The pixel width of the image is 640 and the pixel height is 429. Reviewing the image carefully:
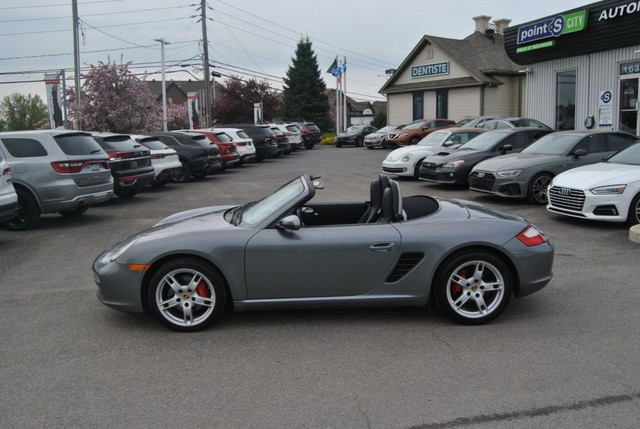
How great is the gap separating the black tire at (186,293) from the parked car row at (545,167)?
656cm

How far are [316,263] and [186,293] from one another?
3.64ft

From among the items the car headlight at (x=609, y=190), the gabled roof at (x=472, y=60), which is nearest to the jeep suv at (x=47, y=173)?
the car headlight at (x=609, y=190)

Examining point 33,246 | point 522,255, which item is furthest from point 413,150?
point 522,255

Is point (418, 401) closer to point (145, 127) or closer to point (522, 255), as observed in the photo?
point (522, 255)

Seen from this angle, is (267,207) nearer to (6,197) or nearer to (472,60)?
(6,197)

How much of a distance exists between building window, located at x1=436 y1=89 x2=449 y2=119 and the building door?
1910cm

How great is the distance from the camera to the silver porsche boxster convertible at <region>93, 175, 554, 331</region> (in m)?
4.93

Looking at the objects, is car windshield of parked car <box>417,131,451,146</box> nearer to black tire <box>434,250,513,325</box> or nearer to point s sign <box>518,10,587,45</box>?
point s sign <box>518,10,587,45</box>

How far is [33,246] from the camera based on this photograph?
9.13 metres

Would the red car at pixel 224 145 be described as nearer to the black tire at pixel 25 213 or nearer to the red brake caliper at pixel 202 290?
the black tire at pixel 25 213

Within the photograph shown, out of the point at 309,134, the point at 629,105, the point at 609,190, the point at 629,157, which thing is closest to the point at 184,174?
the point at 629,157

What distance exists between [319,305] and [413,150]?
41.8ft

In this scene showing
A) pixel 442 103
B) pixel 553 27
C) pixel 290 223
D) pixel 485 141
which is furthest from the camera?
pixel 442 103

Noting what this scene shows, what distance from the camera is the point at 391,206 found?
5.22m
